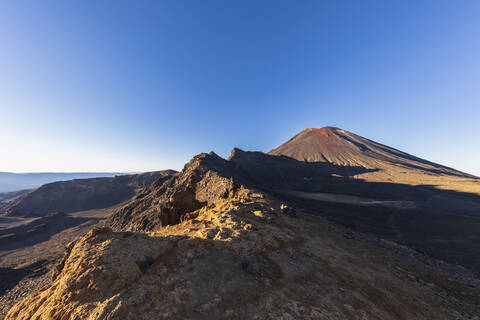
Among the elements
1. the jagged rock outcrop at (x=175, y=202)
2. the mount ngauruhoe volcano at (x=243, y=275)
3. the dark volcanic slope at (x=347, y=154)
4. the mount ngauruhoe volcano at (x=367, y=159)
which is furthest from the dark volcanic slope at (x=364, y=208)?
the dark volcanic slope at (x=347, y=154)

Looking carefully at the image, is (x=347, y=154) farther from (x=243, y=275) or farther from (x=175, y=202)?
(x=243, y=275)

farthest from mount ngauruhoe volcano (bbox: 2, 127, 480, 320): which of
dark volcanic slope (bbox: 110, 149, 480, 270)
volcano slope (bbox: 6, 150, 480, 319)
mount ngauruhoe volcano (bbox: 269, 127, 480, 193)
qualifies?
mount ngauruhoe volcano (bbox: 269, 127, 480, 193)

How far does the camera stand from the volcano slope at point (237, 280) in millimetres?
4762

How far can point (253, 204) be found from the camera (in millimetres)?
14148

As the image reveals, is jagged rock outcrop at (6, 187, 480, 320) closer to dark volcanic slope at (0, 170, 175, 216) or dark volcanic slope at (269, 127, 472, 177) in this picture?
dark volcanic slope at (0, 170, 175, 216)

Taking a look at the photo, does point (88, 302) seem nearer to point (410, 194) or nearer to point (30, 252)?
point (30, 252)

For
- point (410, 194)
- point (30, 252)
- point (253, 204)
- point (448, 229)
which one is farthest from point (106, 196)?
point (410, 194)

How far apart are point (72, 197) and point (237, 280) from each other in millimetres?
95329

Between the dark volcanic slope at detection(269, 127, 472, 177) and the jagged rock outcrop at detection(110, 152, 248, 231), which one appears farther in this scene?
the dark volcanic slope at detection(269, 127, 472, 177)

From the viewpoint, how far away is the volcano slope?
15.6ft

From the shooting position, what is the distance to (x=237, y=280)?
633 centimetres

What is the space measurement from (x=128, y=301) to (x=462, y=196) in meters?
79.1

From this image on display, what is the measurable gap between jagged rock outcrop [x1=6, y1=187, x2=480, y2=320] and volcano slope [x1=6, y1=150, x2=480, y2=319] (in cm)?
3

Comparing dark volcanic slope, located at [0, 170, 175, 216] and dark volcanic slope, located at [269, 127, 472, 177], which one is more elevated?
dark volcanic slope, located at [269, 127, 472, 177]
